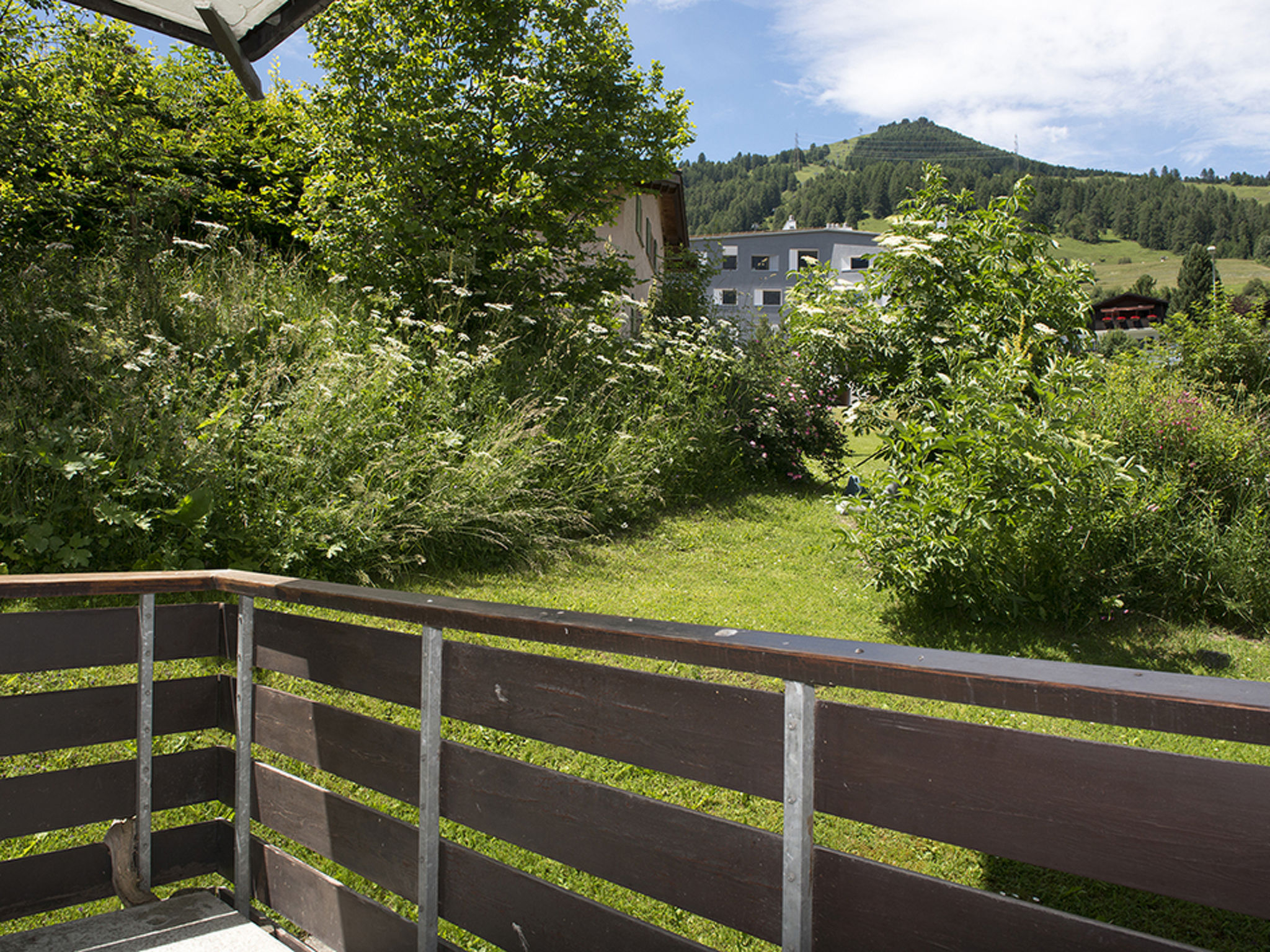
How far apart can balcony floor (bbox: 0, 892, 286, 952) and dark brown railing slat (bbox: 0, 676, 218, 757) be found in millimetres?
513

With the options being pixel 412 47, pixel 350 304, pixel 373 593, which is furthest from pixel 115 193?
pixel 373 593

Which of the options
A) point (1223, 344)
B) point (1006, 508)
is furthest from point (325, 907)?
point (1223, 344)

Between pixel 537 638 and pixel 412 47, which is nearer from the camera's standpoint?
pixel 537 638

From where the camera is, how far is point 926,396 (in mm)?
6637

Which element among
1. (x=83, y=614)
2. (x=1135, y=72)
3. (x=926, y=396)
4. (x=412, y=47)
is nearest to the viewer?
(x=83, y=614)

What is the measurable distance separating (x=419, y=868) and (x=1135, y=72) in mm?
12677

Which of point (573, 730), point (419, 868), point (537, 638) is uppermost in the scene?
point (537, 638)

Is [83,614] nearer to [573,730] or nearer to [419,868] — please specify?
[419,868]

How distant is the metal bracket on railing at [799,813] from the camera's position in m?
1.38

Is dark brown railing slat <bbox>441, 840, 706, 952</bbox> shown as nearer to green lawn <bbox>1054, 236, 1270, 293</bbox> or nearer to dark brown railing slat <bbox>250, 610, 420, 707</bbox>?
dark brown railing slat <bbox>250, 610, 420, 707</bbox>

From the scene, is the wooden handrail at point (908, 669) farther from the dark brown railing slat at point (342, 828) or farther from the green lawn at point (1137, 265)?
the green lawn at point (1137, 265)

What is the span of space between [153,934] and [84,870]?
0.37m

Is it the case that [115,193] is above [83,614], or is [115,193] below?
above

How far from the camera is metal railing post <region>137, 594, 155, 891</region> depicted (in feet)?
8.11
